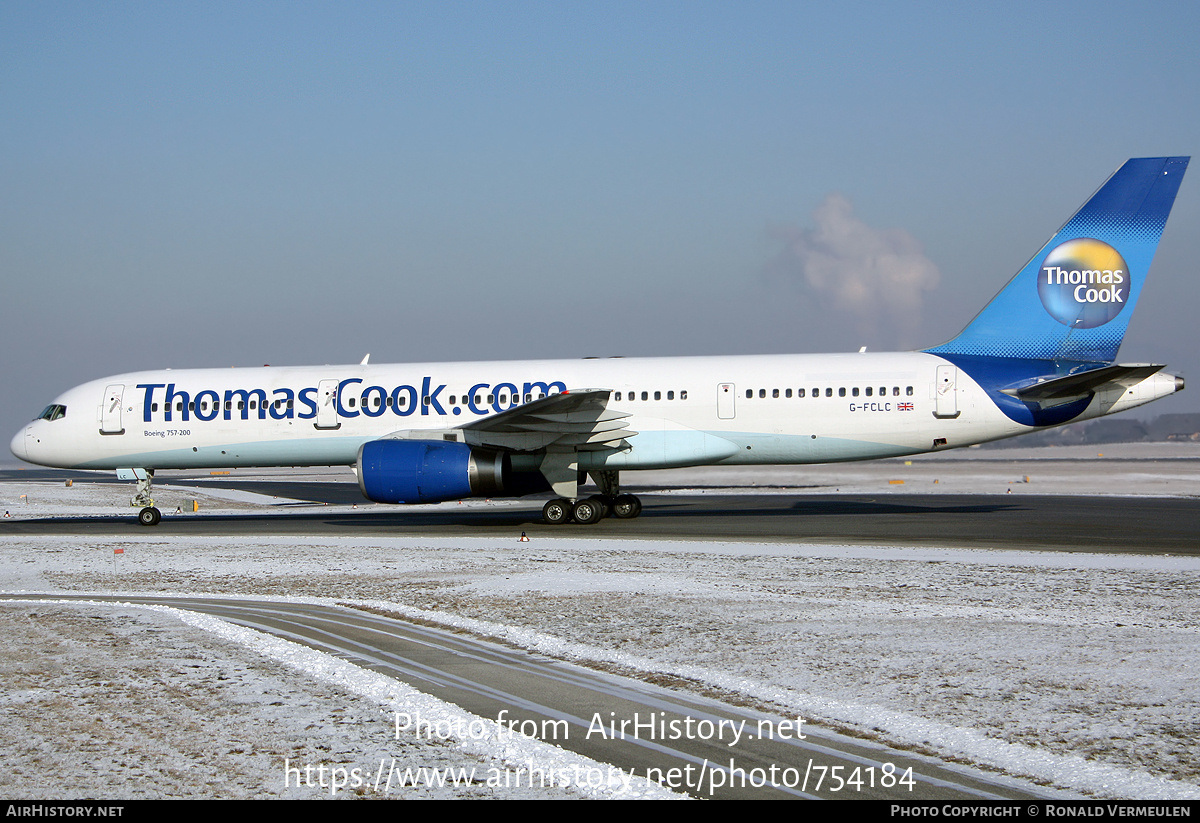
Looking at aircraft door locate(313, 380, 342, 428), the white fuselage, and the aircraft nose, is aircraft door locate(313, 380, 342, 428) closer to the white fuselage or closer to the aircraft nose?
the white fuselage

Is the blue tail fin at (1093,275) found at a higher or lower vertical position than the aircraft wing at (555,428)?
higher

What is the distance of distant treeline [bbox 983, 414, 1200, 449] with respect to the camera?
391 ft

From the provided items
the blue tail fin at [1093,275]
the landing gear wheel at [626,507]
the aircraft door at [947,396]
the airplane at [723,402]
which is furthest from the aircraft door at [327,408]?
the blue tail fin at [1093,275]

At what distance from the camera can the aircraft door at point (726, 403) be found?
19875 millimetres

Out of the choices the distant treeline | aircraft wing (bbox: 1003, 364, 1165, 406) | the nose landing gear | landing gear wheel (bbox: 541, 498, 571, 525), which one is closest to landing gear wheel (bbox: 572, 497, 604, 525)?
landing gear wheel (bbox: 541, 498, 571, 525)

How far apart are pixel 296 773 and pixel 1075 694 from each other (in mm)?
4620

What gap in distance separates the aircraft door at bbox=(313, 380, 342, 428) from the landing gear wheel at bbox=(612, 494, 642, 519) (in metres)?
6.41

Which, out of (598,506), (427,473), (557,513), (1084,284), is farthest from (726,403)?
(1084,284)

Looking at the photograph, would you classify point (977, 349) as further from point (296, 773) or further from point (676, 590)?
point (296, 773)

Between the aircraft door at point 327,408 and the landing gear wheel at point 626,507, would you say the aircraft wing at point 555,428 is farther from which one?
the aircraft door at point 327,408

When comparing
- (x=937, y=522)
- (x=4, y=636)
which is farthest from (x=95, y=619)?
(x=937, y=522)

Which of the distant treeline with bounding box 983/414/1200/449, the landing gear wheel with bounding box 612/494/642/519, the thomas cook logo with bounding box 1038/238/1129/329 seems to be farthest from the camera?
the distant treeline with bounding box 983/414/1200/449

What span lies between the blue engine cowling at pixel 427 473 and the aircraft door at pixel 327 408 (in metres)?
2.84
